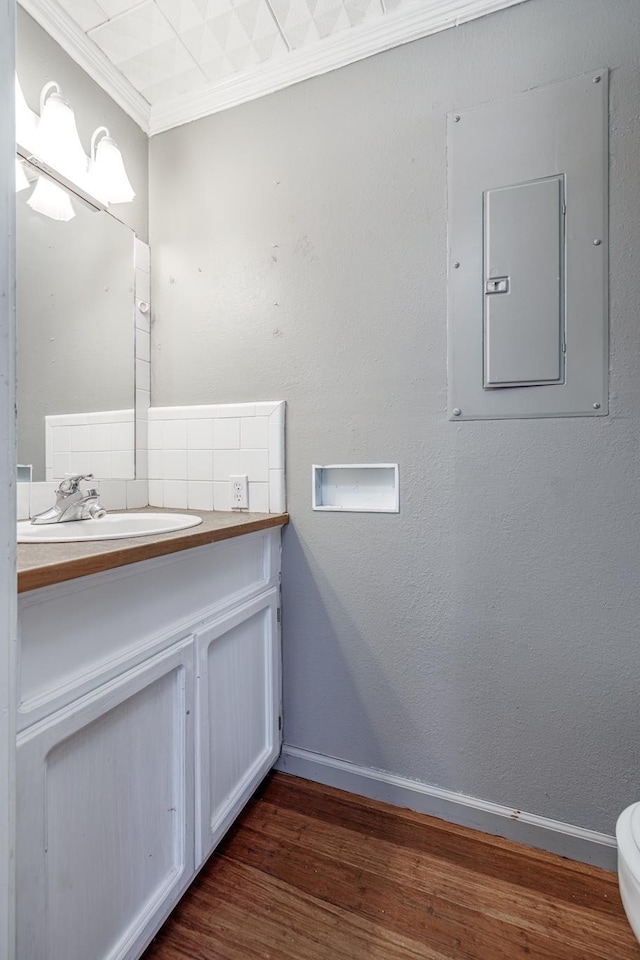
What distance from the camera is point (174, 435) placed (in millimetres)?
1603

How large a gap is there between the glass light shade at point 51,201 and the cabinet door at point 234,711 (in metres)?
1.26

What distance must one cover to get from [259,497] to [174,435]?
0.42 metres

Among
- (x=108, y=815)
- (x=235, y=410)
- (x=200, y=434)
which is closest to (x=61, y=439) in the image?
(x=200, y=434)

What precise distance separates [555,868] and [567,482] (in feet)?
3.21

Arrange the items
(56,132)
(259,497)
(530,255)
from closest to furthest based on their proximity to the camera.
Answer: (530,255) < (56,132) < (259,497)

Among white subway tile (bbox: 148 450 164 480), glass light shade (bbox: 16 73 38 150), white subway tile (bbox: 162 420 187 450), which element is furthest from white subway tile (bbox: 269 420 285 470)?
glass light shade (bbox: 16 73 38 150)

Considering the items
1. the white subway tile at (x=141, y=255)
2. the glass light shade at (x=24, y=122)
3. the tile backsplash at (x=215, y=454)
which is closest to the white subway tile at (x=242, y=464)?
the tile backsplash at (x=215, y=454)

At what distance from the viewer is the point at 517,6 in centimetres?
116

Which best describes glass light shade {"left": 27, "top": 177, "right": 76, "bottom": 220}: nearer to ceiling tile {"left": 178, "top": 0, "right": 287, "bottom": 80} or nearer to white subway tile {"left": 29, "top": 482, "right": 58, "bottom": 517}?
ceiling tile {"left": 178, "top": 0, "right": 287, "bottom": 80}

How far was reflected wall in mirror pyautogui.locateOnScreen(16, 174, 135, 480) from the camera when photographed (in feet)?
4.08

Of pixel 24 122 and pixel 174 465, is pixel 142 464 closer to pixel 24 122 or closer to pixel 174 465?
pixel 174 465

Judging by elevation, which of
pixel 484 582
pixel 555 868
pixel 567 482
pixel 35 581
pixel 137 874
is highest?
pixel 567 482

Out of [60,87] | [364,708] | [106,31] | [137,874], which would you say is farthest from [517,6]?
[137,874]

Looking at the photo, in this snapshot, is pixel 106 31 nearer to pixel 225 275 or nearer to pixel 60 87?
pixel 60 87
